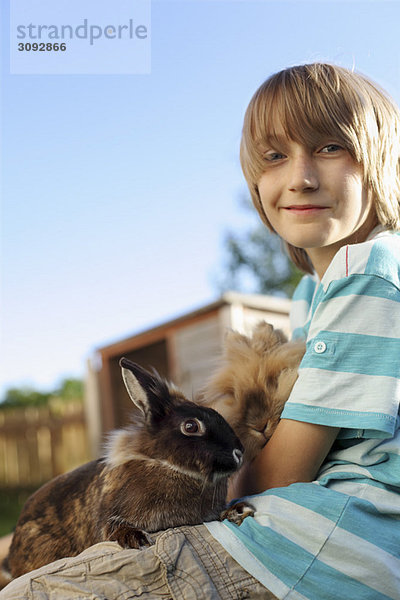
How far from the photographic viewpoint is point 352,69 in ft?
7.90

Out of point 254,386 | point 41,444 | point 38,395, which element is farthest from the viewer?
point 38,395

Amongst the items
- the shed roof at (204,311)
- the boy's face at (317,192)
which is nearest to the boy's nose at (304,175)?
the boy's face at (317,192)

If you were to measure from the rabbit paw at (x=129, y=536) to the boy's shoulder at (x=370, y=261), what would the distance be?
0.95 m

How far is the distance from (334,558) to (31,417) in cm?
1103

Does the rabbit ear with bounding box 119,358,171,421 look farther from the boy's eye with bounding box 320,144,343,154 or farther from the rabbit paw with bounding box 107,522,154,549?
the boy's eye with bounding box 320,144,343,154

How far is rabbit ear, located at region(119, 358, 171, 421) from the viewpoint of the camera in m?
1.83

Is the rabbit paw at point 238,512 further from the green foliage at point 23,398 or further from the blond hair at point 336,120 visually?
the green foliage at point 23,398

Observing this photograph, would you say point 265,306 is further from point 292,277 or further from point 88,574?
point 292,277

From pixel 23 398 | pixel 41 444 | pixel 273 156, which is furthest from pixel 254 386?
pixel 23 398

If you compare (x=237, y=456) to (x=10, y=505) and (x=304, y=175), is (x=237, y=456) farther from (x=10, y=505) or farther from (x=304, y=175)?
(x=10, y=505)

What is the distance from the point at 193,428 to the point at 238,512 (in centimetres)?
28

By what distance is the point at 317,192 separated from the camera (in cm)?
217

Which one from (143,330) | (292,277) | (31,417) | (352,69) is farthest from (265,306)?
(292,277)

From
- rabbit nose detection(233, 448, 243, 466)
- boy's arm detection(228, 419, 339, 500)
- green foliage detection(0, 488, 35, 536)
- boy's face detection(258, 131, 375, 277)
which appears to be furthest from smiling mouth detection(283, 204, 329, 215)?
green foliage detection(0, 488, 35, 536)
